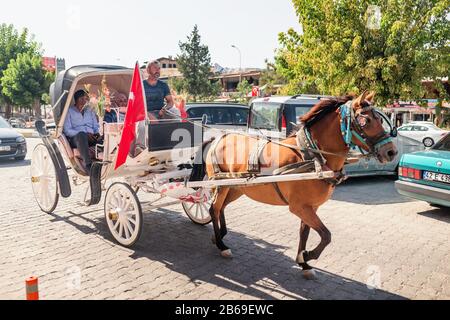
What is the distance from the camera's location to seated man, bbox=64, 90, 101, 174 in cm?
612

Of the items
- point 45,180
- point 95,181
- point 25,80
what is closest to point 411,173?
point 95,181

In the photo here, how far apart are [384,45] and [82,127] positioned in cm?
1016

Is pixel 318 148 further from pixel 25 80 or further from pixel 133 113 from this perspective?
pixel 25 80

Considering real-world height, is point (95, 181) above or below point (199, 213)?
above

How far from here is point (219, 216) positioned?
17.9 feet

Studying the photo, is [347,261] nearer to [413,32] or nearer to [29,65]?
[413,32]

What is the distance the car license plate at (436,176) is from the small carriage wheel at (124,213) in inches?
198

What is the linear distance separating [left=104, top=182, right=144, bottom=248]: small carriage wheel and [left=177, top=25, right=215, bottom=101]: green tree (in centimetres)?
4171

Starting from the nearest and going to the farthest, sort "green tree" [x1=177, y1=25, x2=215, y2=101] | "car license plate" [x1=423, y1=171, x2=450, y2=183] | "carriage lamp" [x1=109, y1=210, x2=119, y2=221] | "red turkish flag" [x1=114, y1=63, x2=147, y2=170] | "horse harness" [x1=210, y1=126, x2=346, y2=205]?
"horse harness" [x1=210, y1=126, x2=346, y2=205]
"red turkish flag" [x1=114, y1=63, x2=147, y2=170]
"carriage lamp" [x1=109, y1=210, x2=119, y2=221]
"car license plate" [x1=423, y1=171, x2=450, y2=183]
"green tree" [x1=177, y1=25, x2=215, y2=101]

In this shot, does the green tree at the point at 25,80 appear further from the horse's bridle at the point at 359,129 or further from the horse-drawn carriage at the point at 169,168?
the horse's bridle at the point at 359,129

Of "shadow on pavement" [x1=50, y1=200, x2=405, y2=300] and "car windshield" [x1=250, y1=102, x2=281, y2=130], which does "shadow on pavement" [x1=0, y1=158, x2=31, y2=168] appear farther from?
"car windshield" [x1=250, y1=102, x2=281, y2=130]

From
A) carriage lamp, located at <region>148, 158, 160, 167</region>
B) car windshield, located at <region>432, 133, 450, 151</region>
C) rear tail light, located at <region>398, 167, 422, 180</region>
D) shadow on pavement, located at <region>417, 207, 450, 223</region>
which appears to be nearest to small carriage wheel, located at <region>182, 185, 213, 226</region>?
carriage lamp, located at <region>148, 158, 160, 167</region>

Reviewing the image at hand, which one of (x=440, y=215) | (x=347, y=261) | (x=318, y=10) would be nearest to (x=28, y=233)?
(x=347, y=261)
